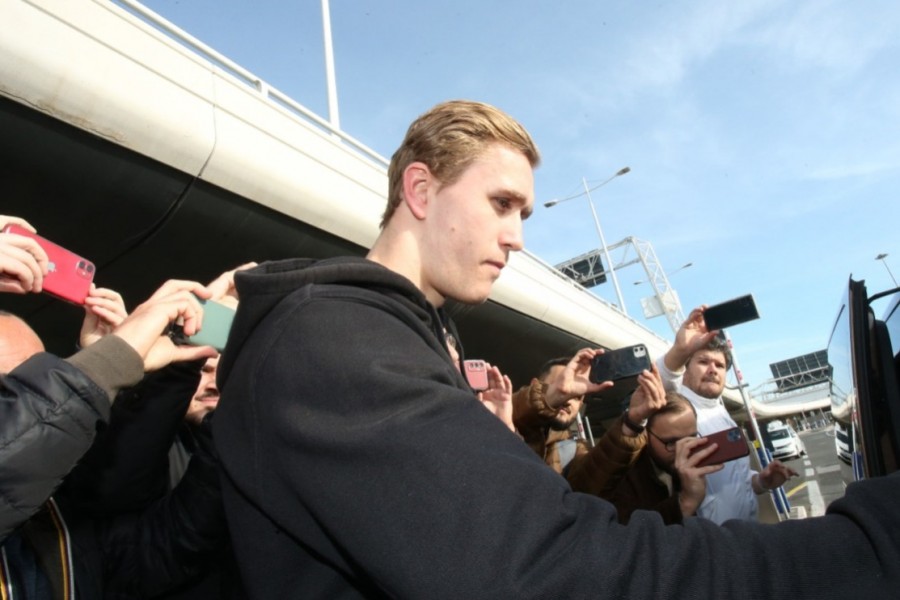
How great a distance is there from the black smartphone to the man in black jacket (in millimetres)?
2385

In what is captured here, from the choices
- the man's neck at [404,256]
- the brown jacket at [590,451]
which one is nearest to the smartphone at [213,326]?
the man's neck at [404,256]

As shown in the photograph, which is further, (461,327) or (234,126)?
(461,327)

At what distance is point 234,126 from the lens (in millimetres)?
3305

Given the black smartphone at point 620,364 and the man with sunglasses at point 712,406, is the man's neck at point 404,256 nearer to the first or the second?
the black smartphone at point 620,364

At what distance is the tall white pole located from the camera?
7.27 m

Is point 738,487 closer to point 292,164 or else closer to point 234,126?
point 292,164

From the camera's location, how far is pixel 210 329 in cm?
168

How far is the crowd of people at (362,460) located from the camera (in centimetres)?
68

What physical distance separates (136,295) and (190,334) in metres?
2.91

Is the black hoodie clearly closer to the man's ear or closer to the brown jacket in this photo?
the man's ear

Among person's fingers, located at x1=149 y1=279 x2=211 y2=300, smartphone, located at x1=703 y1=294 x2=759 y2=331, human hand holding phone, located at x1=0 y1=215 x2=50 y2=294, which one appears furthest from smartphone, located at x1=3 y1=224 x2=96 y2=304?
smartphone, located at x1=703 y1=294 x2=759 y2=331

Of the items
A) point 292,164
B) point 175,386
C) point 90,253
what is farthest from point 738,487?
point 90,253

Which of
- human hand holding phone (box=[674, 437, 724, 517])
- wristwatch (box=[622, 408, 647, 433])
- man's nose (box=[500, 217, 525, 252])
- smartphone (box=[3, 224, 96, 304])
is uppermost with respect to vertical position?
smartphone (box=[3, 224, 96, 304])

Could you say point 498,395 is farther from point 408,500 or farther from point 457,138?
point 408,500
